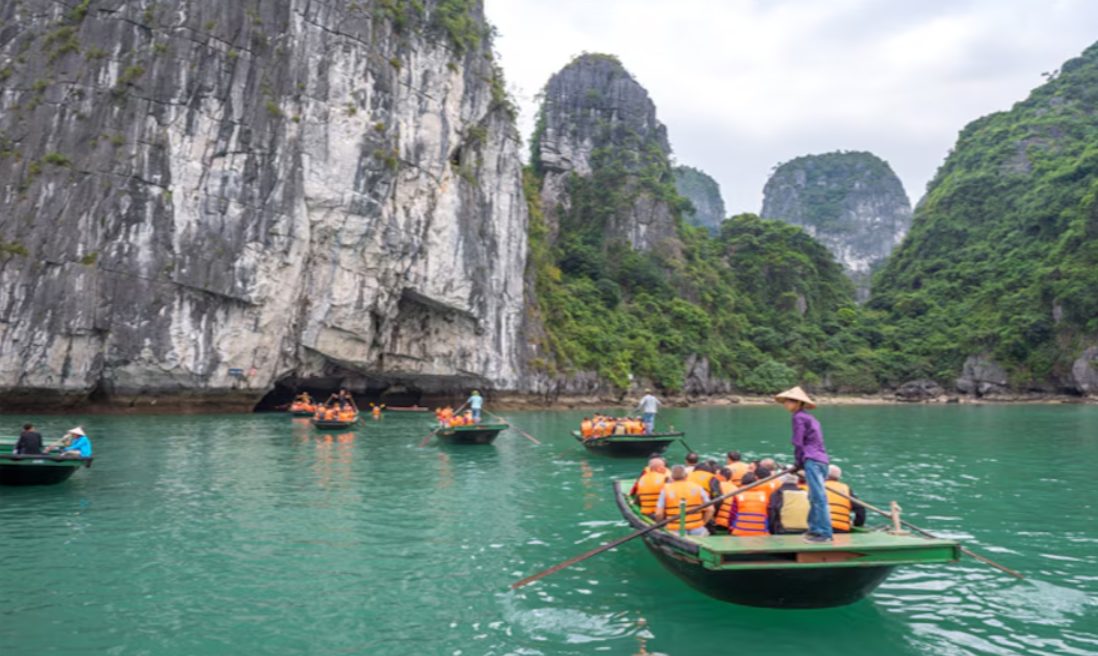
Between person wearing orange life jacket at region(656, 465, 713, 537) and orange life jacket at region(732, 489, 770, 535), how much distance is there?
15.1 inches

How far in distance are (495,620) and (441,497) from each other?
573 cm

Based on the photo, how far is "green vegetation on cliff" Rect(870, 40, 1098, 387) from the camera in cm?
4906

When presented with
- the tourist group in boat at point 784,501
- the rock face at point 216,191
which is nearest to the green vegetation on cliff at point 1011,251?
the rock face at point 216,191

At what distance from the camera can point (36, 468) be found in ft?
37.0

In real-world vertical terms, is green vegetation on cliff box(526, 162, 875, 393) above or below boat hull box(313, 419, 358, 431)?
above

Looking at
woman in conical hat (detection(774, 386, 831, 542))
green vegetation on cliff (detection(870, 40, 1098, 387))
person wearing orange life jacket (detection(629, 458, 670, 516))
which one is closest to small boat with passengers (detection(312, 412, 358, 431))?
person wearing orange life jacket (detection(629, 458, 670, 516))

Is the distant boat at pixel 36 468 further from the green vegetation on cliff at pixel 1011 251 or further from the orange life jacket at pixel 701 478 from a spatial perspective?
the green vegetation on cliff at pixel 1011 251

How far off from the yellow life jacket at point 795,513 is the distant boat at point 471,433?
12.8 m

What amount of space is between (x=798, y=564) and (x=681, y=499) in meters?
1.58

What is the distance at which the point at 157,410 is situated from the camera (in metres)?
28.9

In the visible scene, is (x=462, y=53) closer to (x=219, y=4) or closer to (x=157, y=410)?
(x=219, y=4)

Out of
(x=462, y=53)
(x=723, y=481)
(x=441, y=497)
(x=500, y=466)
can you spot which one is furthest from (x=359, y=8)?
(x=723, y=481)

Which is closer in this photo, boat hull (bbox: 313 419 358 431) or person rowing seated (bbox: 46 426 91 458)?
person rowing seated (bbox: 46 426 91 458)

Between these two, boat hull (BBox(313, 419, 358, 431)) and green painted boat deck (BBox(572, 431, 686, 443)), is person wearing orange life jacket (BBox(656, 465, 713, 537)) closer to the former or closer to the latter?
green painted boat deck (BBox(572, 431, 686, 443))
